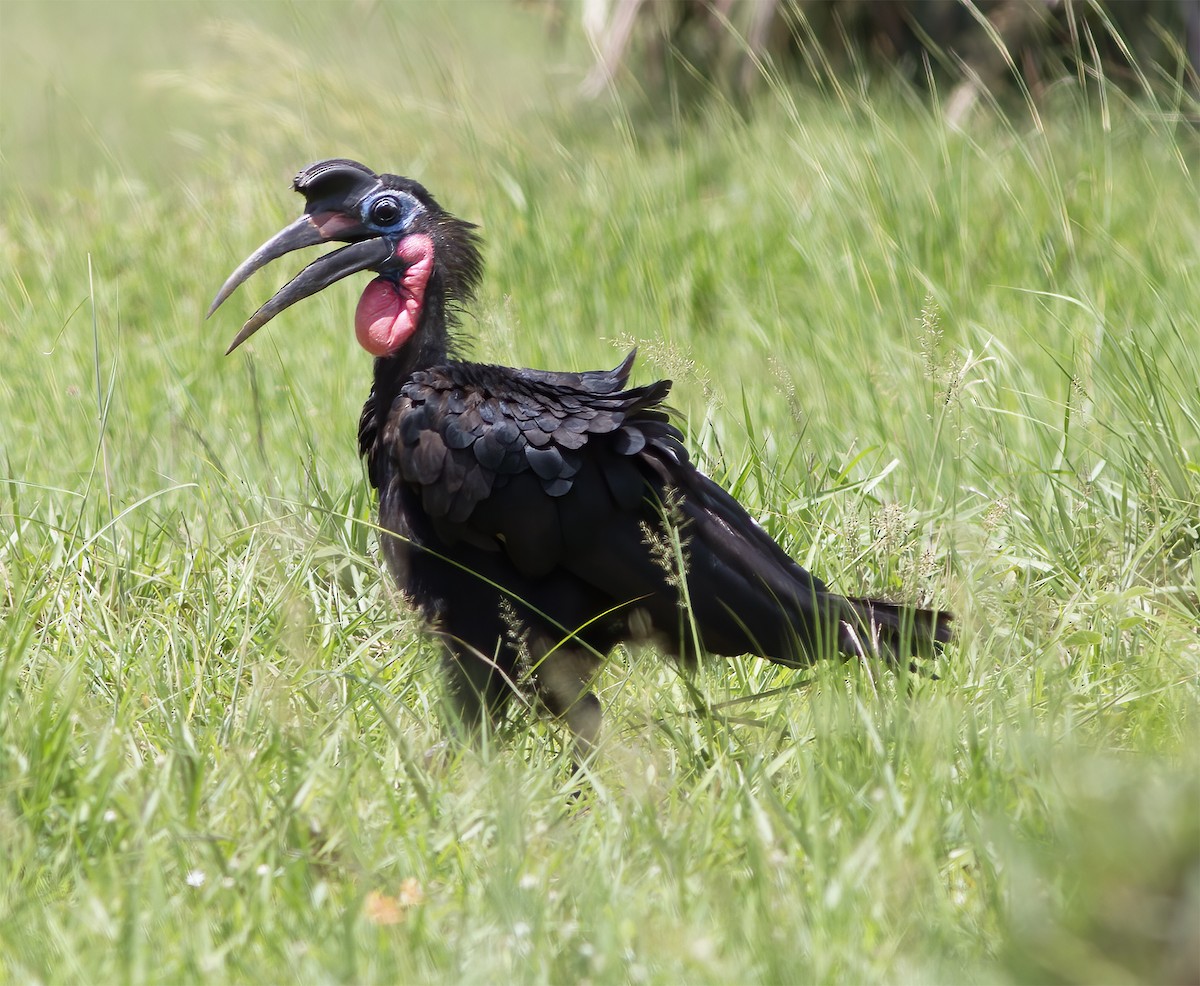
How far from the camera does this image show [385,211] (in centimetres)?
271

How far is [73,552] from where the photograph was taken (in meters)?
2.71

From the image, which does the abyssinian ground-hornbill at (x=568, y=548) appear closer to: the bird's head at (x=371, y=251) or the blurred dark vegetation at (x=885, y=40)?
the bird's head at (x=371, y=251)

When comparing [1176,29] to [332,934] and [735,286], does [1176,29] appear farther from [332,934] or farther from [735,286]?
[332,934]

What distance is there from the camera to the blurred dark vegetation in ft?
18.8

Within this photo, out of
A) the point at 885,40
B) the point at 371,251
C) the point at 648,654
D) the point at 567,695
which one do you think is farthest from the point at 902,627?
the point at 885,40

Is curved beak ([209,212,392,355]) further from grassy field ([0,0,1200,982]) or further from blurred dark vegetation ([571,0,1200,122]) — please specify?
blurred dark vegetation ([571,0,1200,122])

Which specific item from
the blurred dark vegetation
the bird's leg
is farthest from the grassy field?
the blurred dark vegetation

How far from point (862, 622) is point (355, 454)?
161 centimetres

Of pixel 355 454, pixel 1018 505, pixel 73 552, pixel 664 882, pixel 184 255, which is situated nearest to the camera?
pixel 664 882

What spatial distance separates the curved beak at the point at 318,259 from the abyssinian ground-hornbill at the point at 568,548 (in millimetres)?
273

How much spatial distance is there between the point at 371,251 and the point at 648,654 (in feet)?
3.09

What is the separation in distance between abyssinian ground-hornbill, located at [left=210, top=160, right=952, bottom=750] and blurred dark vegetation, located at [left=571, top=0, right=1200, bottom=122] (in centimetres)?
346

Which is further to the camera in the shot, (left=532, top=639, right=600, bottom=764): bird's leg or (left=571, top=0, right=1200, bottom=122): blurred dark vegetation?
(left=571, top=0, right=1200, bottom=122): blurred dark vegetation

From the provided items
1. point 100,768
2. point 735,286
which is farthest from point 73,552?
point 735,286
